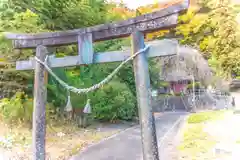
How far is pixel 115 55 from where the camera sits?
135 inches

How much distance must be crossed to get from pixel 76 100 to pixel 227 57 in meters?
7.33

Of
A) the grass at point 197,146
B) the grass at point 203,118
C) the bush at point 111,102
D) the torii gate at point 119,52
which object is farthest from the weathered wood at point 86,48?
the grass at point 203,118

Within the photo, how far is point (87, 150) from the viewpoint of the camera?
619cm

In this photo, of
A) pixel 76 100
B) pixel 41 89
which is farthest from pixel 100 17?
pixel 41 89

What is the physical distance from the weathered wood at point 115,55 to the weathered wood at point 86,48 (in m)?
0.07

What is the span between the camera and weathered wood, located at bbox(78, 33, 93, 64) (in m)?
3.49

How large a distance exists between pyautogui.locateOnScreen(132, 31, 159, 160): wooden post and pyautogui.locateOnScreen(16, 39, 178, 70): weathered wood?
0.51 ft

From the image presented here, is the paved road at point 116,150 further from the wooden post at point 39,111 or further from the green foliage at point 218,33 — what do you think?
the green foliage at point 218,33

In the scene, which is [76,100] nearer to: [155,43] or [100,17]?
[100,17]

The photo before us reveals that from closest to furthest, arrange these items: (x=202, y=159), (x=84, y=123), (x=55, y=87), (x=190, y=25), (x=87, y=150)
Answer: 1. (x=202, y=159)
2. (x=87, y=150)
3. (x=55, y=87)
4. (x=84, y=123)
5. (x=190, y=25)

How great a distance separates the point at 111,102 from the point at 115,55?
663 cm

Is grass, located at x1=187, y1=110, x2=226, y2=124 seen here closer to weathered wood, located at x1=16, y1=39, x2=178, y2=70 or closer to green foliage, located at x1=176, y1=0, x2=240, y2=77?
green foliage, located at x1=176, y1=0, x2=240, y2=77

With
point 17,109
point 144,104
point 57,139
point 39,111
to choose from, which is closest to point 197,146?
point 57,139

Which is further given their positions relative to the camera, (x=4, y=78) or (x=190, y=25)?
(x=190, y=25)
